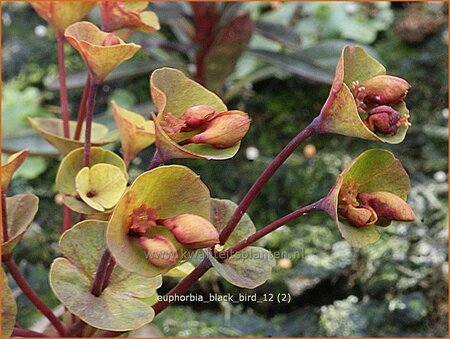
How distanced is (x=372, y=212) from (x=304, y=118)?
795 millimetres

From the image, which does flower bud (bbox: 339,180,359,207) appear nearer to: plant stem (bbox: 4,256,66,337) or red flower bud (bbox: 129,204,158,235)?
red flower bud (bbox: 129,204,158,235)

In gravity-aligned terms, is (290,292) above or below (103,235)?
below

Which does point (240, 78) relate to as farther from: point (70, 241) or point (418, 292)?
point (70, 241)

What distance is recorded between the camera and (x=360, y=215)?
41 cm

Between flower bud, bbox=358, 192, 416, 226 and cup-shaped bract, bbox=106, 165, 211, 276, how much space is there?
0.35 ft

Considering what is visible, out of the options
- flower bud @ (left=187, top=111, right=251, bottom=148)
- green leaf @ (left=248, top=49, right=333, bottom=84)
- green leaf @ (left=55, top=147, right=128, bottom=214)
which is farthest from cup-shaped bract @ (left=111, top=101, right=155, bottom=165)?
green leaf @ (left=248, top=49, right=333, bottom=84)

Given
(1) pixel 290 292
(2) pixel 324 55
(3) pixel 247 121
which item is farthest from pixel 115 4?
(2) pixel 324 55

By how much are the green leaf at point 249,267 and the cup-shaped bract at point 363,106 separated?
4.2 inches

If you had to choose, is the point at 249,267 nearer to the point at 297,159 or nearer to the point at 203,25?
the point at 297,159

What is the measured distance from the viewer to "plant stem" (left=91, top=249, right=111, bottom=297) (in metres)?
0.42

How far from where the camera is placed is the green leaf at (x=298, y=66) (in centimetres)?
104

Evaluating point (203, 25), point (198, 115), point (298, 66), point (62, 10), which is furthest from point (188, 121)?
point (203, 25)

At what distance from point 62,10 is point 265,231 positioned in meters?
0.28

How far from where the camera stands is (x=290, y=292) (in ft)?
3.10
